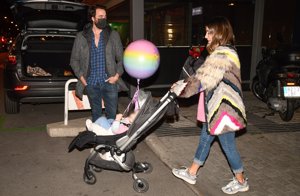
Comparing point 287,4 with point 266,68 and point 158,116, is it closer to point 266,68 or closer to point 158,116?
point 266,68

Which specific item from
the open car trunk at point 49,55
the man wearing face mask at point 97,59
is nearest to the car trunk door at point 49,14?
the open car trunk at point 49,55

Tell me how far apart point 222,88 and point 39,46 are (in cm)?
611

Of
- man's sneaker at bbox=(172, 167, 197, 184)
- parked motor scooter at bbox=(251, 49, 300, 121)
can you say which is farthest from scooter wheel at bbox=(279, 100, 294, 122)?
man's sneaker at bbox=(172, 167, 197, 184)

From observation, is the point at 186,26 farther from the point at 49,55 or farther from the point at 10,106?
the point at 10,106

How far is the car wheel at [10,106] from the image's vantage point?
7250 mm

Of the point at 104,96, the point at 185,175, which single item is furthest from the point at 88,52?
the point at 185,175

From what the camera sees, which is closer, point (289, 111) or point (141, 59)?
point (141, 59)

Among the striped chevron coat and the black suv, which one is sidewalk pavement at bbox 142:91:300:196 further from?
the black suv

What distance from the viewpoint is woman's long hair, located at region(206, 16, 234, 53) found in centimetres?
352

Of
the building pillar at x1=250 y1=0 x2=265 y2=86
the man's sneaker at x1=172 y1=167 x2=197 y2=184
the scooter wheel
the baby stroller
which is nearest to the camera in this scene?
the baby stroller

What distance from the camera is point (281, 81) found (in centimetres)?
645

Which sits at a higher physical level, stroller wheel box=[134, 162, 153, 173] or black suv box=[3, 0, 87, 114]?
black suv box=[3, 0, 87, 114]

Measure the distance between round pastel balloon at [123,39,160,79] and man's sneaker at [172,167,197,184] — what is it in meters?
1.30

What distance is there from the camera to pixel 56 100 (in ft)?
22.2
